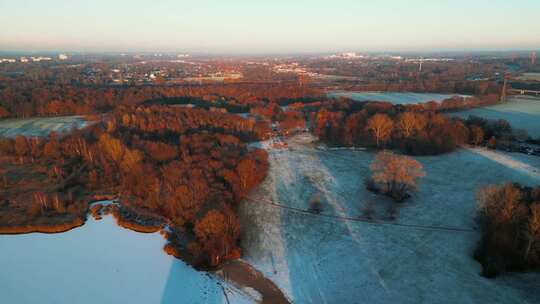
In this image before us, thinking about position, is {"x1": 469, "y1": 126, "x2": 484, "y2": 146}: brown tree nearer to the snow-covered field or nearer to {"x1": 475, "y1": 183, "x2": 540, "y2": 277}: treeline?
{"x1": 475, "y1": 183, "x2": 540, "y2": 277}: treeline

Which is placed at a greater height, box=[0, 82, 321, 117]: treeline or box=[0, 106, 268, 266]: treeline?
box=[0, 82, 321, 117]: treeline

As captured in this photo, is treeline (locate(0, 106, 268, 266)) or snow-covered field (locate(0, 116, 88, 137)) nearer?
treeline (locate(0, 106, 268, 266))

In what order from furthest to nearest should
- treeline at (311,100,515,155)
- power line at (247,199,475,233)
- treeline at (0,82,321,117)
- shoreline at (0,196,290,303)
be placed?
treeline at (0,82,321,117)
treeline at (311,100,515,155)
power line at (247,199,475,233)
shoreline at (0,196,290,303)

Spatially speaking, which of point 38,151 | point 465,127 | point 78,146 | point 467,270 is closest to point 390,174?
point 467,270

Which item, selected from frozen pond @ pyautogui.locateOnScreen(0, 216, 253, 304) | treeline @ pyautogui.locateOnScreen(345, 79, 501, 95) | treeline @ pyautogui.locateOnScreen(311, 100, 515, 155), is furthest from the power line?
treeline @ pyautogui.locateOnScreen(345, 79, 501, 95)

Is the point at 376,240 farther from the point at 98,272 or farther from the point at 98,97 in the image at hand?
the point at 98,97

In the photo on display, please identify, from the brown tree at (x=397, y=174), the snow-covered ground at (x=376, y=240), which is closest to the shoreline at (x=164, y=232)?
the snow-covered ground at (x=376, y=240)

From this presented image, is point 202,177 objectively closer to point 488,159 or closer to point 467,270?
point 467,270
